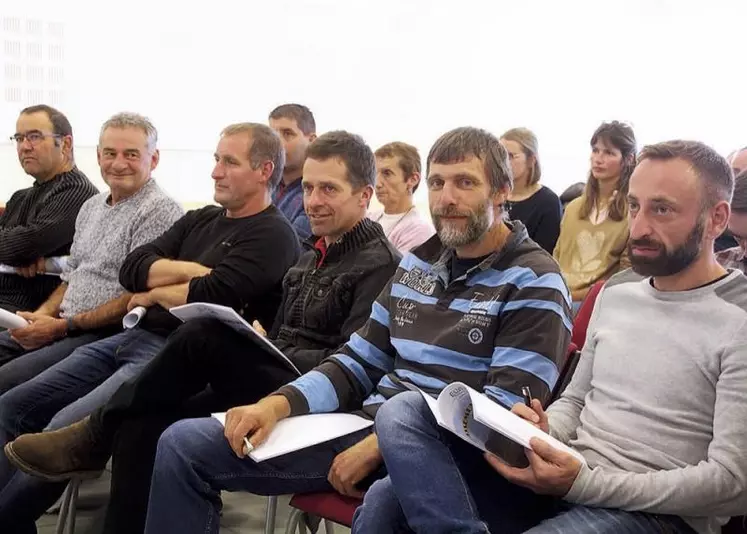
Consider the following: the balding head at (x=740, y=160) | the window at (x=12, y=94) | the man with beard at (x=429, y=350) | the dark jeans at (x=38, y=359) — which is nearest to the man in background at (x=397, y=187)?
the balding head at (x=740, y=160)

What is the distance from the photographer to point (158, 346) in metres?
2.76

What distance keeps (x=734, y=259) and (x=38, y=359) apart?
85.0 inches

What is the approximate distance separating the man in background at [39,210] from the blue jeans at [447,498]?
7.18ft

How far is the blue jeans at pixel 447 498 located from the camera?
1.45m

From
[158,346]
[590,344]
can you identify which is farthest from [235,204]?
[590,344]

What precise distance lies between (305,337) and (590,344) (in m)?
0.87

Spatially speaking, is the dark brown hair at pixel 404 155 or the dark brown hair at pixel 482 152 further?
the dark brown hair at pixel 404 155

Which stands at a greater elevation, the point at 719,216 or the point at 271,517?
the point at 719,216

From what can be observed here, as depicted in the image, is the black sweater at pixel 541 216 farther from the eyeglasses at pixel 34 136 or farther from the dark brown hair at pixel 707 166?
the dark brown hair at pixel 707 166

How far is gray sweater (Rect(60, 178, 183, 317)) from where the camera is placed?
3.04m

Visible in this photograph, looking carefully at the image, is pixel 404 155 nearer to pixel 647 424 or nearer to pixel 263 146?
pixel 263 146

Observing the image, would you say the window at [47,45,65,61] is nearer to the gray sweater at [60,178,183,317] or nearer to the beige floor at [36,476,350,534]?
the gray sweater at [60,178,183,317]

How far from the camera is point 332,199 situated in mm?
2395

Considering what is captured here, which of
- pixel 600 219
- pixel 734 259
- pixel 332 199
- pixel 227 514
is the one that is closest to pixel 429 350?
pixel 332 199
